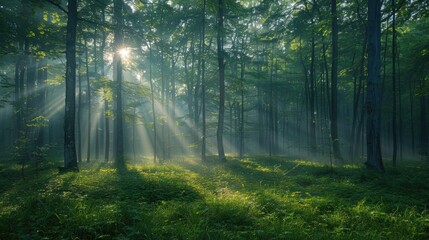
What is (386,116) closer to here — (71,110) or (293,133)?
(293,133)

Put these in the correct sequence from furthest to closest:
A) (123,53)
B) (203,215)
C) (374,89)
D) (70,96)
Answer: (123,53) → (70,96) → (374,89) → (203,215)

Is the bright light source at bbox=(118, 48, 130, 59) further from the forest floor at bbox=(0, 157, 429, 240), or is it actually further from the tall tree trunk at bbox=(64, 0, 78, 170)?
the forest floor at bbox=(0, 157, 429, 240)

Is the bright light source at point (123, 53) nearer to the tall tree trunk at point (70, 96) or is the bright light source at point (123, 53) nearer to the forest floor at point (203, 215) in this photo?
the tall tree trunk at point (70, 96)

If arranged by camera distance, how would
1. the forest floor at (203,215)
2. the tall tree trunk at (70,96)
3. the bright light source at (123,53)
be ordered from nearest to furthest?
the forest floor at (203,215), the tall tree trunk at (70,96), the bright light source at (123,53)

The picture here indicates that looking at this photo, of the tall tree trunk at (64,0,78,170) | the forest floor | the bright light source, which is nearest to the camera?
the forest floor

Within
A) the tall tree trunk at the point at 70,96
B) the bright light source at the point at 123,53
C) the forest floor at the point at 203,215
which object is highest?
the bright light source at the point at 123,53

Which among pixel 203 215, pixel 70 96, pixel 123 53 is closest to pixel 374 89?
pixel 203 215

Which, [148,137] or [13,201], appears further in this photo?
[148,137]

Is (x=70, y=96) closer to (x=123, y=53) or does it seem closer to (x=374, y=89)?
(x=123, y=53)

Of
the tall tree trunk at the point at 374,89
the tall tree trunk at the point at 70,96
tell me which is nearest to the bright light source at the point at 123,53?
the tall tree trunk at the point at 70,96

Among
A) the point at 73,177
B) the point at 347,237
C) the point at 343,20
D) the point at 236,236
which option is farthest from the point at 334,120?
the point at 73,177

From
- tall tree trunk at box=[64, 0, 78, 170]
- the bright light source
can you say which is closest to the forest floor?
tall tree trunk at box=[64, 0, 78, 170]

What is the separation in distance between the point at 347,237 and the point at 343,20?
18.6 meters

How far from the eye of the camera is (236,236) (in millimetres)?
4211
